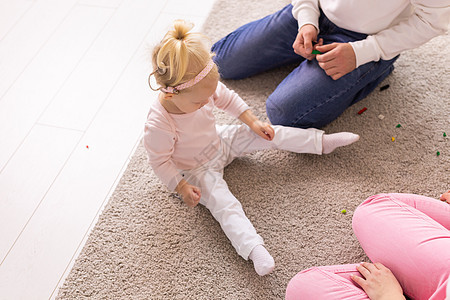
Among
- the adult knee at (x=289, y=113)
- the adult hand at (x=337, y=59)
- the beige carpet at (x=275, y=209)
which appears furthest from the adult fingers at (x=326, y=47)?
the beige carpet at (x=275, y=209)

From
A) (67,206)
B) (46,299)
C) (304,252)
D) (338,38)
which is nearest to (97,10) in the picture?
(67,206)

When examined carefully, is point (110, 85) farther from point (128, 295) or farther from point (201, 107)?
point (128, 295)

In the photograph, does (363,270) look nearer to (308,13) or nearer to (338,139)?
(338,139)

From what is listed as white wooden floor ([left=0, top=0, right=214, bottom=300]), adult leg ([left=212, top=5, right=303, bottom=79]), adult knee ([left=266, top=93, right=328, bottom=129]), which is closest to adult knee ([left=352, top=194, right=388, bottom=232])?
adult knee ([left=266, top=93, right=328, bottom=129])

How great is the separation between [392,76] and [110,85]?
3.17ft

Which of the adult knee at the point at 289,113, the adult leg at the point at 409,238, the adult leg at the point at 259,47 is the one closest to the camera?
the adult leg at the point at 409,238

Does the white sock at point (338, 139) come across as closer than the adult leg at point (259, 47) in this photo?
Yes

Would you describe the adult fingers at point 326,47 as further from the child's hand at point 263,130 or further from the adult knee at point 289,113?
the child's hand at point 263,130

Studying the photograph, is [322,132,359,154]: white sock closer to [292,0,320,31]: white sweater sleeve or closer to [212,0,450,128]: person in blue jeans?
[212,0,450,128]: person in blue jeans

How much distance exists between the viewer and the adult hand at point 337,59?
1.10m

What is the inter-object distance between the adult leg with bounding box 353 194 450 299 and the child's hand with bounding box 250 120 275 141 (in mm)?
305

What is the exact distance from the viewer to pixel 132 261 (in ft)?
3.47

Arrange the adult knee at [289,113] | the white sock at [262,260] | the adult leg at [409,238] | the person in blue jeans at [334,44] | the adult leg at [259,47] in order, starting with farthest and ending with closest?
the adult leg at [259,47] < the adult knee at [289,113] < the person in blue jeans at [334,44] < the white sock at [262,260] < the adult leg at [409,238]

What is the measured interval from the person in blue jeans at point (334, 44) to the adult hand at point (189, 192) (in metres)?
0.35
